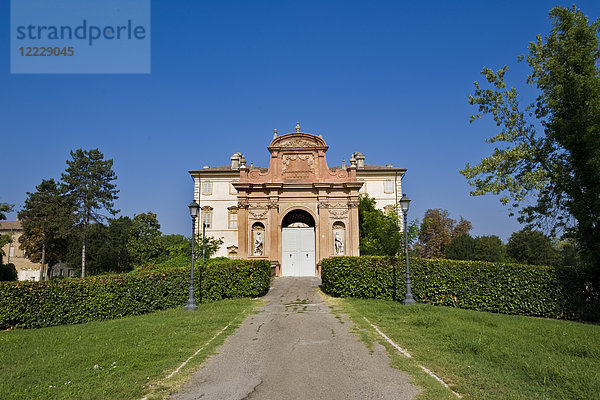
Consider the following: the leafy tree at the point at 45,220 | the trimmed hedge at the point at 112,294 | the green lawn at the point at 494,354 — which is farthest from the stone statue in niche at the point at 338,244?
the leafy tree at the point at 45,220

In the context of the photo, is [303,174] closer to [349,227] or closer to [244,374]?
[349,227]

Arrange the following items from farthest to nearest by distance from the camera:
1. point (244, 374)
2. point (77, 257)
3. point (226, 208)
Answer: point (77, 257), point (226, 208), point (244, 374)

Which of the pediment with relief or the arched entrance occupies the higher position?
the pediment with relief

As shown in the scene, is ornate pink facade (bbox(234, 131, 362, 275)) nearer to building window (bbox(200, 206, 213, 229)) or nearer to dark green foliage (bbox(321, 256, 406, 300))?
dark green foliage (bbox(321, 256, 406, 300))

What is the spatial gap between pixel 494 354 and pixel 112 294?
1166 centimetres

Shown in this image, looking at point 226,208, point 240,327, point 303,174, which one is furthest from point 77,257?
point 240,327

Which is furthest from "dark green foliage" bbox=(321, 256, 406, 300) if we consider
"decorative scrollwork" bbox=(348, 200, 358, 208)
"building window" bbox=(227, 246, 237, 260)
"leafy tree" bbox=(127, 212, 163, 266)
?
"leafy tree" bbox=(127, 212, 163, 266)

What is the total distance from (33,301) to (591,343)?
14.8m

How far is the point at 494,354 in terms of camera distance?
7184 millimetres

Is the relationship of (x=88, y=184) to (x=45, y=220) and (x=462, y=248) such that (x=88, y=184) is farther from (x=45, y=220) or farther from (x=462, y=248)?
(x=462, y=248)

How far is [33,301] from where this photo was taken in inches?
486

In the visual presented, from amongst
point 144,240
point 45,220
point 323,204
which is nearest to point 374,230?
point 323,204

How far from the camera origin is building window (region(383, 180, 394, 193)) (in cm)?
4734

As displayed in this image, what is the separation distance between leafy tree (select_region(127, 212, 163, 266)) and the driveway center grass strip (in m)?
40.5
